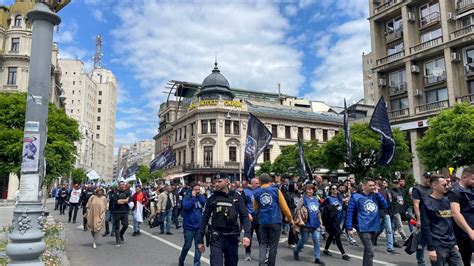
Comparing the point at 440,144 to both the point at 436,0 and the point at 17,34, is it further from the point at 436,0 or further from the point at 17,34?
the point at 17,34

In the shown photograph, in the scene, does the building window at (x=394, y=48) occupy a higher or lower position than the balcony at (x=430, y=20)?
lower

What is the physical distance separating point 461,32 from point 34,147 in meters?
31.7

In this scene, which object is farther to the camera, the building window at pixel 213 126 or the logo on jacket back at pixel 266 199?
the building window at pixel 213 126

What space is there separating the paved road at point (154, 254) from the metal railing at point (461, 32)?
78.7 feet

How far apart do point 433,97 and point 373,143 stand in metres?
7.45

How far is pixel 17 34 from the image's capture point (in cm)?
4850

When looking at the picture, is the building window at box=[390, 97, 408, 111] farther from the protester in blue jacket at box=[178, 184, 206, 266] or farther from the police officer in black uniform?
the police officer in black uniform

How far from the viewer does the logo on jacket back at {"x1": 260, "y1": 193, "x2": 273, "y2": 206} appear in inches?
284

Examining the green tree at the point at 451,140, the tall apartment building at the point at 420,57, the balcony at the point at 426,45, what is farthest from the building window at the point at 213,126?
the green tree at the point at 451,140

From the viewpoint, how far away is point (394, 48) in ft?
115

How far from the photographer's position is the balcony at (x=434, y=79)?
98.7ft

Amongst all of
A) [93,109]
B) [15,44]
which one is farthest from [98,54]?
[15,44]

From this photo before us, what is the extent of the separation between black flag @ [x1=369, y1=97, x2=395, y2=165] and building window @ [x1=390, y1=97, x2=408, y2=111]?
1992 centimetres

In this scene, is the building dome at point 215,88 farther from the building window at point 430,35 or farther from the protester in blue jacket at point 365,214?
the protester in blue jacket at point 365,214
